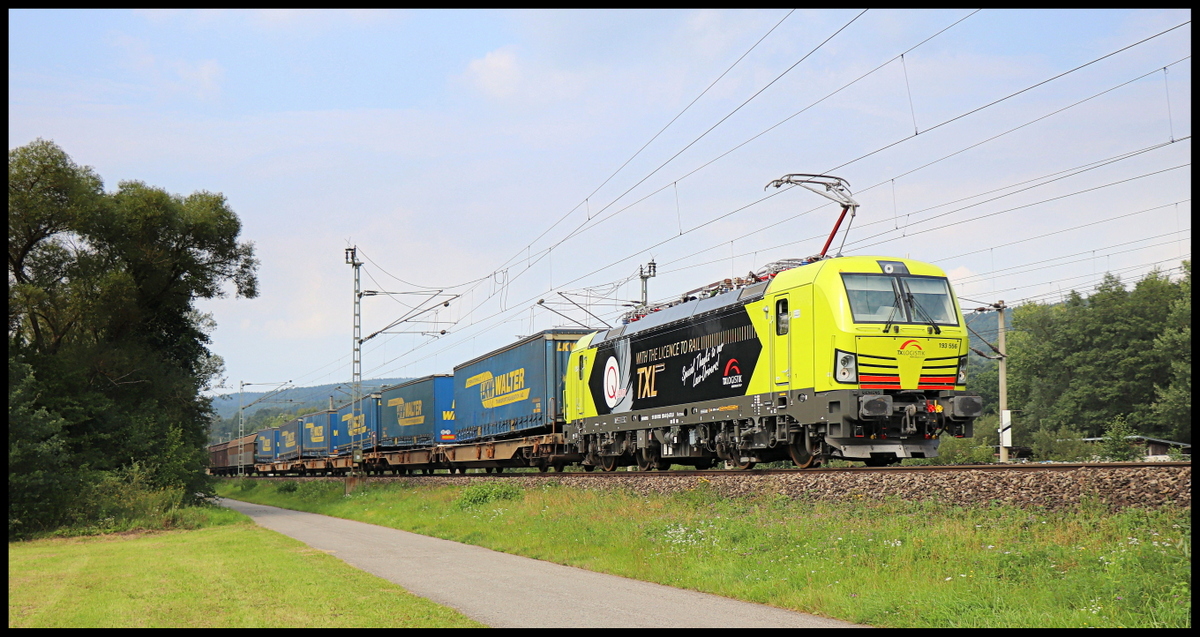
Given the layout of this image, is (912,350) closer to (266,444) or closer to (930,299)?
(930,299)

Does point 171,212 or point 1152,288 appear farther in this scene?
point 1152,288

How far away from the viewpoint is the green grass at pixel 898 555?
384 inches

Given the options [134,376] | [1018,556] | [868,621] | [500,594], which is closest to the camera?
[868,621]

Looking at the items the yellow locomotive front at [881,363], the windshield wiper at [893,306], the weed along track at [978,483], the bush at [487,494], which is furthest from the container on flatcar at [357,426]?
the windshield wiper at [893,306]

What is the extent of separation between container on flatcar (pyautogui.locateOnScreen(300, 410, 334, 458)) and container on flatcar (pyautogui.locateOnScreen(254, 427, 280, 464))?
1005 cm

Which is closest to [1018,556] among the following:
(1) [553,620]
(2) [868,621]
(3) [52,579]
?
(2) [868,621]

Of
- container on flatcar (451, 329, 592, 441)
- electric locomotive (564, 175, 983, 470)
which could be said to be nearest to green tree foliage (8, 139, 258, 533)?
container on flatcar (451, 329, 592, 441)

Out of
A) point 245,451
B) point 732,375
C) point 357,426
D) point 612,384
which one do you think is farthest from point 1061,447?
point 245,451

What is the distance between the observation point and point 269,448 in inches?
3182

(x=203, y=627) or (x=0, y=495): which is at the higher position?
(x=0, y=495)

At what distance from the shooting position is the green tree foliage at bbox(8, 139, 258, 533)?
28.4 meters

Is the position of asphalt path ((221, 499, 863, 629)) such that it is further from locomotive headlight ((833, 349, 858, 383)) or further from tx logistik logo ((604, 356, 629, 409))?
tx logistik logo ((604, 356, 629, 409))

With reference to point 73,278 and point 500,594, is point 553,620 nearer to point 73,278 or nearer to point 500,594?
point 500,594
